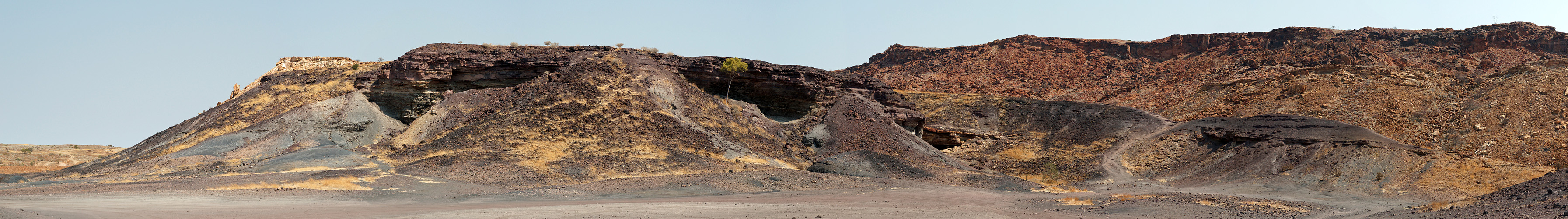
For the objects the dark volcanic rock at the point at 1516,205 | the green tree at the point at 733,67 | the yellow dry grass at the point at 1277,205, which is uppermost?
the green tree at the point at 733,67

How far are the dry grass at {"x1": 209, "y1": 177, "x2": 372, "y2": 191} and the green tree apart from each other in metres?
22.9

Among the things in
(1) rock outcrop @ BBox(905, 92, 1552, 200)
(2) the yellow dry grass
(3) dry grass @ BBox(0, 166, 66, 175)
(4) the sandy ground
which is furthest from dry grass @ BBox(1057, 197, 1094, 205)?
(3) dry grass @ BBox(0, 166, 66, 175)

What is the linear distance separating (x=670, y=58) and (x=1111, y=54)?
5114 centimetres

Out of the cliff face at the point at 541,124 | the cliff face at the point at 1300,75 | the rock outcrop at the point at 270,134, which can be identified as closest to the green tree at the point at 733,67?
the cliff face at the point at 541,124

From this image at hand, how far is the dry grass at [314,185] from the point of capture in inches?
916

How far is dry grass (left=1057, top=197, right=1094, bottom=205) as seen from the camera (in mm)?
24984

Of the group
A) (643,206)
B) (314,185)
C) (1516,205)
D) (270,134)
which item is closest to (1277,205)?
(1516,205)

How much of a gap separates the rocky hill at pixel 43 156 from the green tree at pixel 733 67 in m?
28.6

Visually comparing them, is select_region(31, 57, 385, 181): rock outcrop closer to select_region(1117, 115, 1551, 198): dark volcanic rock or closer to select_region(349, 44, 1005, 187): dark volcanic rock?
select_region(349, 44, 1005, 187): dark volcanic rock

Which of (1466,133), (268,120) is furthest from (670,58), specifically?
(1466,133)

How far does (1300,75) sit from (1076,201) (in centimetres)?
3435

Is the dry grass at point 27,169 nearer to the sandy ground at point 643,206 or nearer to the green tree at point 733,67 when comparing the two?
the sandy ground at point 643,206

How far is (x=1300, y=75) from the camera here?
51.9 m

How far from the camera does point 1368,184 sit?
30.1 metres
